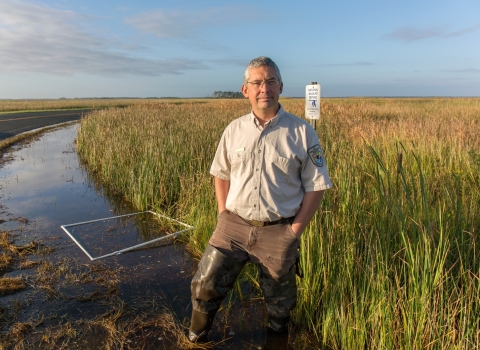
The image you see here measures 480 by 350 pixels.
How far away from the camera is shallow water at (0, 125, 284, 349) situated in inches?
122

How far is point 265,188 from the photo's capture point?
2.22 m

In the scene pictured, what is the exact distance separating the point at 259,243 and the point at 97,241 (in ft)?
10.7

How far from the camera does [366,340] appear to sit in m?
2.43

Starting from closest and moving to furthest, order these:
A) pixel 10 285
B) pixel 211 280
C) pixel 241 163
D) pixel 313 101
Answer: pixel 241 163 → pixel 211 280 → pixel 10 285 → pixel 313 101

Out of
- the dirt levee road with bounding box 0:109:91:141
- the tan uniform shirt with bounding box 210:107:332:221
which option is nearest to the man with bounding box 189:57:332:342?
the tan uniform shirt with bounding box 210:107:332:221

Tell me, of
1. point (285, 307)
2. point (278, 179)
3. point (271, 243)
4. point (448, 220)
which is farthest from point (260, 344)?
point (448, 220)

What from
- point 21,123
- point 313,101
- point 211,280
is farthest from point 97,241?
point 21,123

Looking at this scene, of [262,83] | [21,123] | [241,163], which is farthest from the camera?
[21,123]

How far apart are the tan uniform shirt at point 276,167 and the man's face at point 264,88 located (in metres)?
0.09

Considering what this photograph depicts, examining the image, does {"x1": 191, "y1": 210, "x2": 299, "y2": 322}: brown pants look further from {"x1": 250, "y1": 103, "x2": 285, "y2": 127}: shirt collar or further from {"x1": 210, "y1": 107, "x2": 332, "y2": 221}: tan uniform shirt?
{"x1": 250, "y1": 103, "x2": 285, "y2": 127}: shirt collar

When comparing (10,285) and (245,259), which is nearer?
(245,259)

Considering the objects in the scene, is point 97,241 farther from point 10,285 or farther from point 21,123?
point 21,123

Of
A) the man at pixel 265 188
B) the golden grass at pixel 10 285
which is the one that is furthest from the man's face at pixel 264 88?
the golden grass at pixel 10 285

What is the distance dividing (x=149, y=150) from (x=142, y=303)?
378 cm
